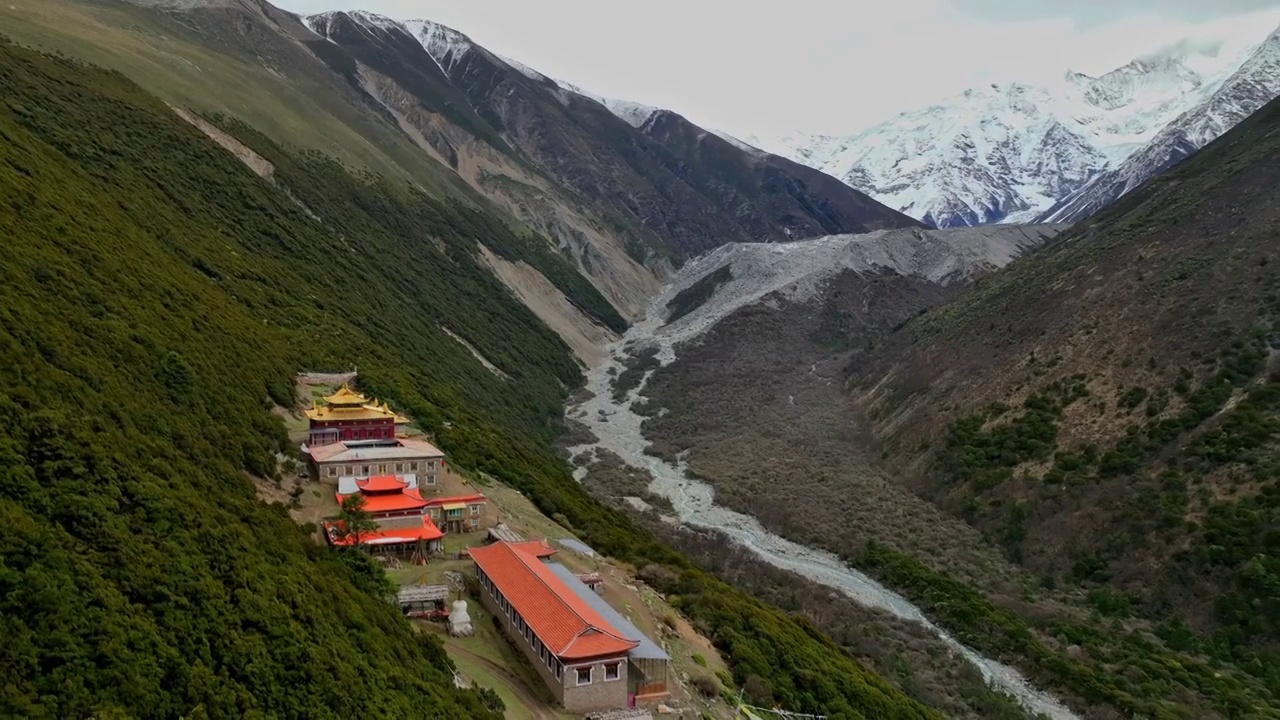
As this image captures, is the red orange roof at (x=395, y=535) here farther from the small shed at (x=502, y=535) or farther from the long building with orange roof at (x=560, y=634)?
the long building with orange roof at (x=560, y=634)

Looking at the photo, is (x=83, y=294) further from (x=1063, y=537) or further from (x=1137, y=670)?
(x=1063, y=537)

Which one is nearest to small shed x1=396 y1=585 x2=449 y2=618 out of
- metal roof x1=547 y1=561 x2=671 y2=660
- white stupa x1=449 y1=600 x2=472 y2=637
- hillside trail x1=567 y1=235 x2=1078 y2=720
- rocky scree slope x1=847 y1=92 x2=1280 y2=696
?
white stupa x1=449 y1=600 x2=472 y2=637

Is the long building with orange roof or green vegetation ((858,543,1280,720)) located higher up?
the long building with orange roof

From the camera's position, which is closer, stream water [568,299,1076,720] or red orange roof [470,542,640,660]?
red orange roof [470,542,640,660]

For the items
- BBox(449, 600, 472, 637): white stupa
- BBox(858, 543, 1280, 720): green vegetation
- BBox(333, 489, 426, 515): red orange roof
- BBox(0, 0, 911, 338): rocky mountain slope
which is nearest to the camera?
BBox(449, 600, 472, 637): white stupa

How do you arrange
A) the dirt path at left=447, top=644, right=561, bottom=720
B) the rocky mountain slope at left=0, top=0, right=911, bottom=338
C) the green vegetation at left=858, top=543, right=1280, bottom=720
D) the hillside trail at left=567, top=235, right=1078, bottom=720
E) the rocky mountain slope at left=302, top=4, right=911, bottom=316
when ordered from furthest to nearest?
1. the rocky mountain slope at left=302, top=4, right=911, bottom=316
2. the rocky mountain slope at left=0, top=0, right=911, bottom=338
3. the hillside trail at left=567, top=235, right=1078, bottom=720
4. the green vegetation at left=858, top=543, right=1280, bottom=720
5. the dirt path at left=447, top=644, right=561, bottom=720

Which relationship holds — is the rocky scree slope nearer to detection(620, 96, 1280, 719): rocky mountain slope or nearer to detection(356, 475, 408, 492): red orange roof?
detection(620, 96, 1280, 719): rocky mountain slope
